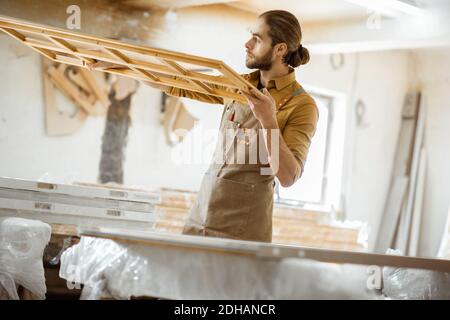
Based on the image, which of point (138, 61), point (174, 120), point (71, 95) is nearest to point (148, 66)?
point (138, 61)

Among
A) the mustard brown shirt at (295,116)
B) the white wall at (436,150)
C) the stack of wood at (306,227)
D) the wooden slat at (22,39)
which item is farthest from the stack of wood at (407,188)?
the wooden slat at (22,39)

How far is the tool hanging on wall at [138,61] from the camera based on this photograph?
248 cm

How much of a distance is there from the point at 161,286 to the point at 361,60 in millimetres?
6475

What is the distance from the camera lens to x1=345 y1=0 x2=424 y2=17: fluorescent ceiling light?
6.10 m

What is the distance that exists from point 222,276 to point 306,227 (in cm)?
481

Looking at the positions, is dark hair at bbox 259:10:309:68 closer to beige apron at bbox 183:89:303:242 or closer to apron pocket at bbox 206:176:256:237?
beige apron at bbox 183:89:303:242

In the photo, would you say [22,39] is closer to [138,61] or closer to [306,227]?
[138,61]

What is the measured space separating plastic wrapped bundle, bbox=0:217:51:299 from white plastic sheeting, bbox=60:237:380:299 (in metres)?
1.24

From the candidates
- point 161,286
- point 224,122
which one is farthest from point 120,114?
point 161,286

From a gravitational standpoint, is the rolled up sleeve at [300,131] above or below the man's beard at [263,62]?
below

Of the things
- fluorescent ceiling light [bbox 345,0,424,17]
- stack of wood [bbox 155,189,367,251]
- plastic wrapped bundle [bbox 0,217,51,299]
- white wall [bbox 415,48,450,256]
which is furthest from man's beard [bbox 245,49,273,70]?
white wall [bbox 415,48,450,256]

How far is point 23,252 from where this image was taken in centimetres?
342

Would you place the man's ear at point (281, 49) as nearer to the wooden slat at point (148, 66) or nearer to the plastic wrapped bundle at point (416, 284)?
the wooden slat at point (148, 66)

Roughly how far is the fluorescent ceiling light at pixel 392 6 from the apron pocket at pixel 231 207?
341 cm
